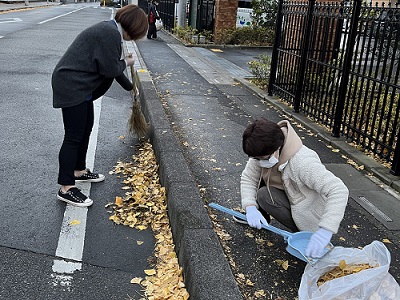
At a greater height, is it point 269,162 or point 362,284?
point 269,162

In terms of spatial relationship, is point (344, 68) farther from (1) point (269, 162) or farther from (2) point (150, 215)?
(1) point (269, 162)

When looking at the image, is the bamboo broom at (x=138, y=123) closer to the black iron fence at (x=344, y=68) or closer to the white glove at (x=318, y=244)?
the black iron fence at (x=344, y=68)

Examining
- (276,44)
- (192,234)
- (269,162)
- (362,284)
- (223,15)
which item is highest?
(223,15)

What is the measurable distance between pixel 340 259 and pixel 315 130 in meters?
4.20

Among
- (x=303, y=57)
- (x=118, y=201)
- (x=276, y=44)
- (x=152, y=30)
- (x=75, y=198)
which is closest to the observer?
(x=75, y=198)

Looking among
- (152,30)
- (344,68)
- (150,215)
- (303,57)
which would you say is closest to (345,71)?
(344,68)

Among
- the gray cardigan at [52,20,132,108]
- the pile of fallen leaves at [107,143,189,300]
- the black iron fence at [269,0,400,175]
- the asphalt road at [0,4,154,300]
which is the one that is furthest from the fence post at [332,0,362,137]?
the gray cardigan at [52,20,132,108]

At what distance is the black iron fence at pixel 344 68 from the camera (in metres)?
5.38

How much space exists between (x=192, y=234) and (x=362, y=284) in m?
1.15

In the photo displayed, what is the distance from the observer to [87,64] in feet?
11.8

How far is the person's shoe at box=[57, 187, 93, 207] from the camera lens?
3.96m

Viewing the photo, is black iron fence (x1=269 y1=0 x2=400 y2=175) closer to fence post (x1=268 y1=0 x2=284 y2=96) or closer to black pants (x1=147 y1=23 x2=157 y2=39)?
fence post (x1=268 y1=0 x2=284 y2=96)

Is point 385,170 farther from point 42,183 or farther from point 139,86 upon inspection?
point 139,86

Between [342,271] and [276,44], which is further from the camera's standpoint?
[276,44]
